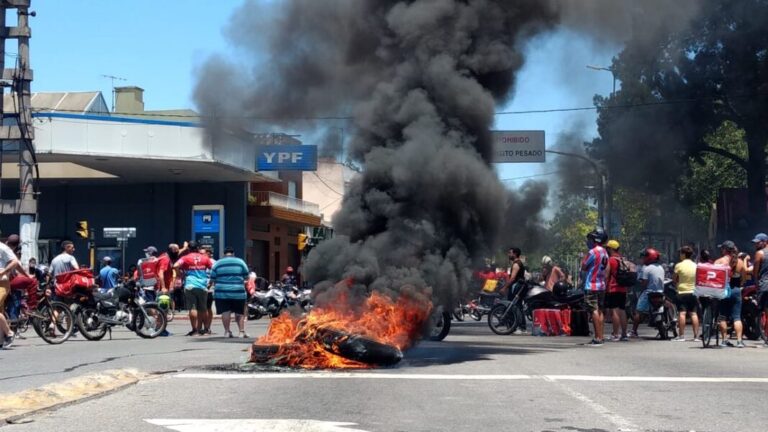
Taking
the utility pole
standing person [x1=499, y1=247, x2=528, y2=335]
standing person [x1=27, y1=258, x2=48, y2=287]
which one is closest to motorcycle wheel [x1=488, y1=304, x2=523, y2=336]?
standing person [x1=499, y1=247, x2=528, y2=335]

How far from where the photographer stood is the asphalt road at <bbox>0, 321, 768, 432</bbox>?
23.7 feet

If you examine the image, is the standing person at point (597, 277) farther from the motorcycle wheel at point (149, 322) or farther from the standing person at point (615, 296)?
the motorcycle wheel at point (149, 322)

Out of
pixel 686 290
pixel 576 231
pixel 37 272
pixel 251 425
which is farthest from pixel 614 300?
pixel 576 231

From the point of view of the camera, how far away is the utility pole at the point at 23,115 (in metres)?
22.2

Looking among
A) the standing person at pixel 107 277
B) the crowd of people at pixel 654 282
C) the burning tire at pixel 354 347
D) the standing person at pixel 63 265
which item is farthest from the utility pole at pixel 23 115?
the burning tire at pixel 354 347

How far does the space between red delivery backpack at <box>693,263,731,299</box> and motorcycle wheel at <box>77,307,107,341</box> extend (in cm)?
1008

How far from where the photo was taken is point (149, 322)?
54.9 feet

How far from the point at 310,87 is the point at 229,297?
13.4 feet

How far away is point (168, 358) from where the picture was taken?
12.4 m

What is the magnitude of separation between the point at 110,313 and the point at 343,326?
7026 millimetres

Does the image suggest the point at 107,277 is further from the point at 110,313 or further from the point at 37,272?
the point at 110,313

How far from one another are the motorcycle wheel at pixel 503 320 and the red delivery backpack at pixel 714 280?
4.48 metres

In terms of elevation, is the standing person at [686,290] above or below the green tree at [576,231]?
below

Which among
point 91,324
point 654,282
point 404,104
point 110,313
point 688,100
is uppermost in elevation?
point 688,100
